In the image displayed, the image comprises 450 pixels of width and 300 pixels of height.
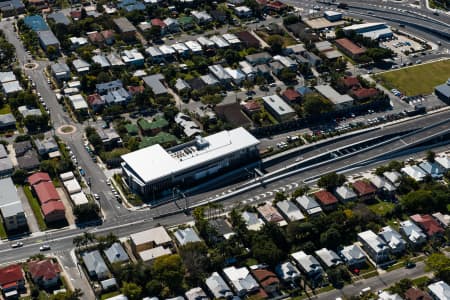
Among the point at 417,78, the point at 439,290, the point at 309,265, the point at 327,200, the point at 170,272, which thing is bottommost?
the point at 417,78

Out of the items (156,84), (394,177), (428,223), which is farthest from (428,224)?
(156,84)

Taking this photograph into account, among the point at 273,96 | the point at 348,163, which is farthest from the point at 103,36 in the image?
the point at 348,163

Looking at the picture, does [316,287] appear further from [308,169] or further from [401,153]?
[401,153]

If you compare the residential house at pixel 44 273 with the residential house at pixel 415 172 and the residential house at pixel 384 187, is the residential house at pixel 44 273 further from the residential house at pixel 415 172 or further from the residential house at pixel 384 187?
the residential house at pixel 415 172

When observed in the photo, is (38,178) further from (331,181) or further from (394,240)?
(394,240)

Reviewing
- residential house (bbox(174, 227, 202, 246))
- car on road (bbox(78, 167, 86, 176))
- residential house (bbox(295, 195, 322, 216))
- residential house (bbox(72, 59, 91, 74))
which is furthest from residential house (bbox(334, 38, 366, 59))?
residential house (bbox(174, 227, 202, 246))

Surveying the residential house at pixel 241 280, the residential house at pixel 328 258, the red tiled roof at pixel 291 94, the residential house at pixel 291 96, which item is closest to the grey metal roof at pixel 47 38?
the residential house at pixel 291 96
